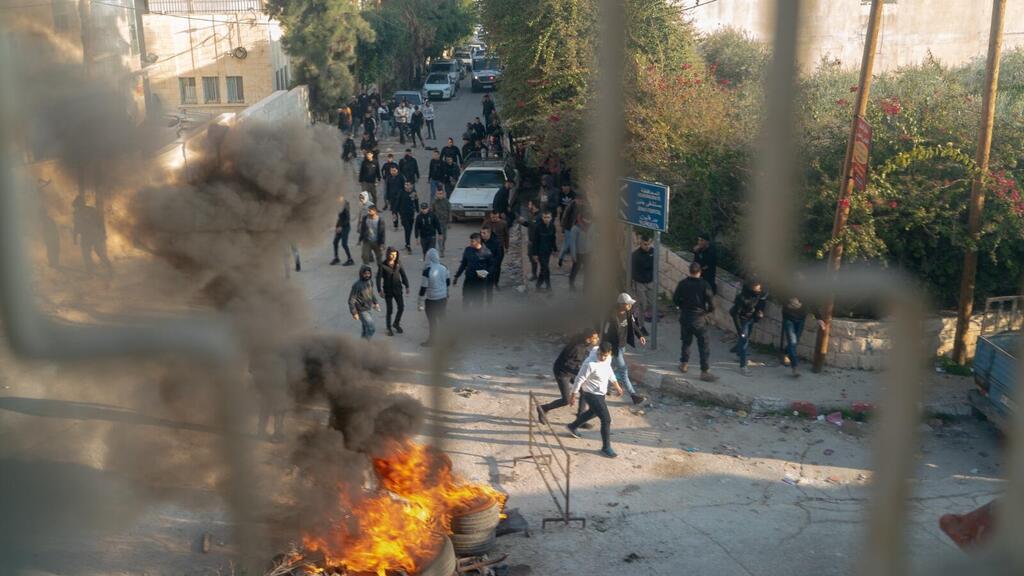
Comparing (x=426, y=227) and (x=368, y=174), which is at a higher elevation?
(x=368, y=174)

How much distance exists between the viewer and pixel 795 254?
2.87 feet

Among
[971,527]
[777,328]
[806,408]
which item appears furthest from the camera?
[777,328]

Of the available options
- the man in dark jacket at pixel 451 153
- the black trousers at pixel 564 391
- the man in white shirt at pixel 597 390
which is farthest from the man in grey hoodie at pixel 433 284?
the man in dark jacket at pixel 451 153

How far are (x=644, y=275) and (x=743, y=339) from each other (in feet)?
2.86

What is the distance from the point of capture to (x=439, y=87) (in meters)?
26.5

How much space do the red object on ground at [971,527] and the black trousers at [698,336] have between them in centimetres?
542

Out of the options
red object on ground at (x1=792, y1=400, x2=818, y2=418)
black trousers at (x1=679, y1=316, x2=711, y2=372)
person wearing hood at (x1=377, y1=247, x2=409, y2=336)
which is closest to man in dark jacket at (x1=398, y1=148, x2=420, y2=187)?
person wearing hood at (x1=377, y1=247, x2=409, y2=336)

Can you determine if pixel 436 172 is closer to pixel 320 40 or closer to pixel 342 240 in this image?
pixel 320 40

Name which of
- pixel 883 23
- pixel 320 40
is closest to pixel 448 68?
pixel 320 40

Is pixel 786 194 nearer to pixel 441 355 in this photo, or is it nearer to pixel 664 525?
pixel 441 355

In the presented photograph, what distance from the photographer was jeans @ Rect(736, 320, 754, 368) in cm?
686

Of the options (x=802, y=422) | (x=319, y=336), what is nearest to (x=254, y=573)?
(x=319, y=336)

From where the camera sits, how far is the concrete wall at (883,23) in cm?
82

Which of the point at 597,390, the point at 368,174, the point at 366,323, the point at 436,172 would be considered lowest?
the point at 597,390
